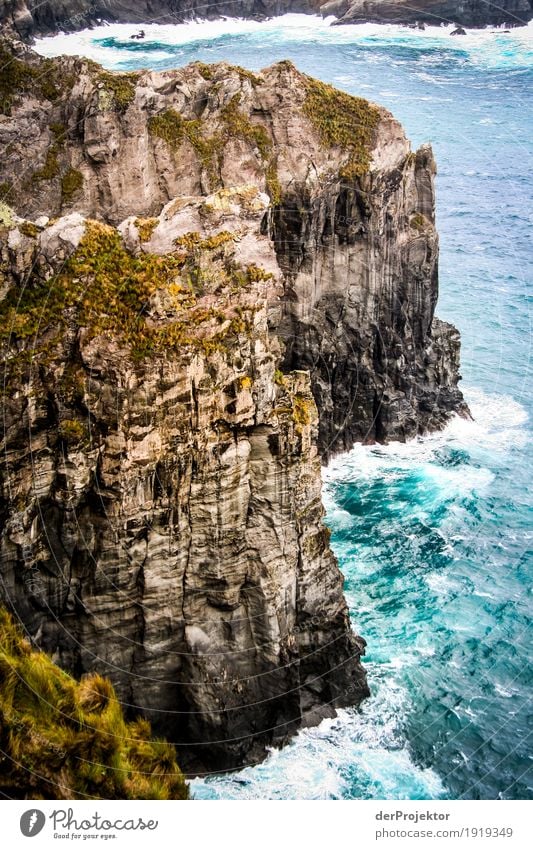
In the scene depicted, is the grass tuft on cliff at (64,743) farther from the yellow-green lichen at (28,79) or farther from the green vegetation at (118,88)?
the green vegetation at (118,88)

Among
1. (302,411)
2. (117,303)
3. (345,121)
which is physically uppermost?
(345,121)

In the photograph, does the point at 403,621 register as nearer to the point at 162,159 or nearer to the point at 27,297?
the point at 27,297

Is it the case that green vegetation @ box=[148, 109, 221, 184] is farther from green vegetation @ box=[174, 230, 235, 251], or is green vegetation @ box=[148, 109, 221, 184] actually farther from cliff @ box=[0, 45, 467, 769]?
green vegetation @ box=[174, 230, 235, 251]

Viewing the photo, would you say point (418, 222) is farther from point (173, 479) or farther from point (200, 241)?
point (173, 479)

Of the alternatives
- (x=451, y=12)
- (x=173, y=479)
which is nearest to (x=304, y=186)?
(x=451, y=12)
